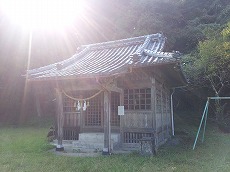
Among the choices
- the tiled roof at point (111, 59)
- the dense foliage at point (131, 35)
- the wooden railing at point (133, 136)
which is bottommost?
the wooden railing at point (133, 136)

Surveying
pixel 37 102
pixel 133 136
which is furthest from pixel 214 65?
pixel 37 102

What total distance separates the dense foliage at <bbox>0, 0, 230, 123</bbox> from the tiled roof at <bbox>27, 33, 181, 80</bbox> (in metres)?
7.00

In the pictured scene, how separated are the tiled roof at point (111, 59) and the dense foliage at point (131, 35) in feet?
23.0

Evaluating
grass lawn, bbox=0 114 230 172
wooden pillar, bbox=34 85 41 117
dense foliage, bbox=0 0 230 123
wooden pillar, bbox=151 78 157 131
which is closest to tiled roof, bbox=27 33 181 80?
wooden pillar, bbox=151 78 157 131

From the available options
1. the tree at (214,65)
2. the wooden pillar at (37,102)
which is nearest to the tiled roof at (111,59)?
the tree at (214,65)

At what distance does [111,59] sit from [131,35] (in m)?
13.6

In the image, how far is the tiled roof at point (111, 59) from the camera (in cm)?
966

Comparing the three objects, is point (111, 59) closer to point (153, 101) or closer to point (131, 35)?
point (153, 101)

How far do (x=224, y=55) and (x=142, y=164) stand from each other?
13.3m

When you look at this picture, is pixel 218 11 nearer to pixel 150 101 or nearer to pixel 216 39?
pixel 216 39

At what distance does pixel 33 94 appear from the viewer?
28797 millimetres

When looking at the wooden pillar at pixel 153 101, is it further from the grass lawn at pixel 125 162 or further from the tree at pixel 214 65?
the tree at pixel 214 65

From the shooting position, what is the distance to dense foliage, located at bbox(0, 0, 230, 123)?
66.3 ft

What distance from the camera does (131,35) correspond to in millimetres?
25781
